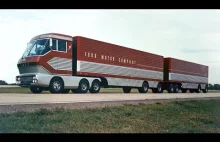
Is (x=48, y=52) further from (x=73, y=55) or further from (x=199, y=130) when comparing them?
(x=199, y=130)

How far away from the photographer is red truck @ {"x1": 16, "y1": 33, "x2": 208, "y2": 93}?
8.34 meters

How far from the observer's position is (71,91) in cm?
984

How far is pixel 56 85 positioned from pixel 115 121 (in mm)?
2679

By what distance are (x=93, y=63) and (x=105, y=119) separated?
403 centimetres

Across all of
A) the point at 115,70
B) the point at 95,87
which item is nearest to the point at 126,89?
the point at 115,70

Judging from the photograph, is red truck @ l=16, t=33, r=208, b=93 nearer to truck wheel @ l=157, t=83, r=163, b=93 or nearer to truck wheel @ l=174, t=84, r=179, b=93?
truck wheel @ l=157, t=83, r=163, b=93

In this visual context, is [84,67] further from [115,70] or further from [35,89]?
[35,89]

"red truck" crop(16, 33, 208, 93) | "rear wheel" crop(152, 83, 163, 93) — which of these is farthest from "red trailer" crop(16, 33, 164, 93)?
"rear wheel" crop(152, 83, 163, 93)

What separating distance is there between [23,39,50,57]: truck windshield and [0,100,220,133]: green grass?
6.47 feet

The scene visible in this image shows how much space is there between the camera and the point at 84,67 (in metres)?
10.3

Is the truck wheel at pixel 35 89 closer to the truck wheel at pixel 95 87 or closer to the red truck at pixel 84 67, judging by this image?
the red truck at pixel 84 67

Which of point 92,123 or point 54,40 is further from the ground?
point 54,40

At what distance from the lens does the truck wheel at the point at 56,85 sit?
868cm

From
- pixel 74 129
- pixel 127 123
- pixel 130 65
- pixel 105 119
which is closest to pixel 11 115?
pixel 74 129
